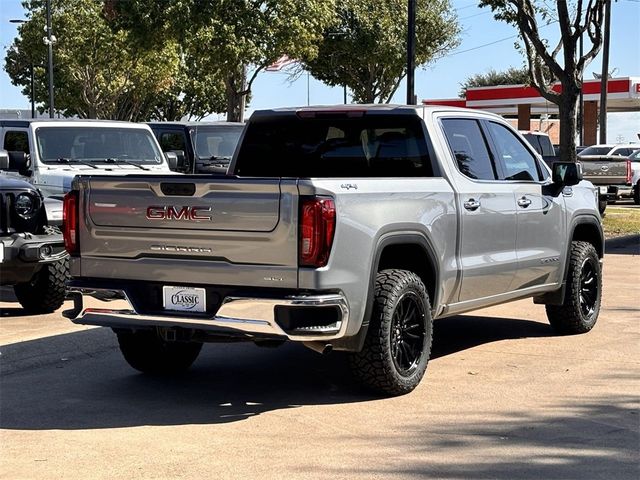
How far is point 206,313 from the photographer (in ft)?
22.2

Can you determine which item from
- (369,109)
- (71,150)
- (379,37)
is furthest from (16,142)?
(379,37)

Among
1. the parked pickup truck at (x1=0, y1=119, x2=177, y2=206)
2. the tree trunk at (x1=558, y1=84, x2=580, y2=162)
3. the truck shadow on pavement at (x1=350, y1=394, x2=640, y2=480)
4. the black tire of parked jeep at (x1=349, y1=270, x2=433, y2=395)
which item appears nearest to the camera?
the truck shadow on pavement at (x1=350, y1=394, x2=640, y2=480)

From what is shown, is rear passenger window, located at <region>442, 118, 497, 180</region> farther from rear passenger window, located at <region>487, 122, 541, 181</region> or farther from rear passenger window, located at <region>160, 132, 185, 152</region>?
rear passenger window, located at <region>160, 132, 185, 152</region>

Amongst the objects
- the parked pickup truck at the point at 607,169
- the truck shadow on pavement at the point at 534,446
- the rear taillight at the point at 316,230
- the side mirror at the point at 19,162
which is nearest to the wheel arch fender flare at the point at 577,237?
the truck shadow on pavement at the point at 534,446

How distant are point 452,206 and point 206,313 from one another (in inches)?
79.5

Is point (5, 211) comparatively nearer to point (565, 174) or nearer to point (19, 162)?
point (19, 162)

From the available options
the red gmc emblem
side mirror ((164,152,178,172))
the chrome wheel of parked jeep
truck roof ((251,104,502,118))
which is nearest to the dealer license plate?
the red gmc emblem

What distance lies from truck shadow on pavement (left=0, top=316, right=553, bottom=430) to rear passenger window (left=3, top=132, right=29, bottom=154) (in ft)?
14.5

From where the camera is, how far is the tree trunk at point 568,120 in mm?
21219

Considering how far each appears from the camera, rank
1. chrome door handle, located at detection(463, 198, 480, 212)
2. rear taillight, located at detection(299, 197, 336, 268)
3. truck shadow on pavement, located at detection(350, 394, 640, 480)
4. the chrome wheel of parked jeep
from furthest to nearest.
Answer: chrome door handle, located at detection(463, 198, 480, 212) → the chrome wheel of parked jeep → rear taillight, located at detection(299, 197, 336, 268) → truck shadow on pavement, located at detection(350, 394, 640, 480)

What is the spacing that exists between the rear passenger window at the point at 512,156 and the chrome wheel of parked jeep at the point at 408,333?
1838 mm

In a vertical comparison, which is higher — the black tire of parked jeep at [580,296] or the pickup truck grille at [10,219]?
the pickup truck grille at [10,219]

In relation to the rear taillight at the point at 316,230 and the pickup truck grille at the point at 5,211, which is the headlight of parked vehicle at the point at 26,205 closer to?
the pickup truck grille at the point at 5,211

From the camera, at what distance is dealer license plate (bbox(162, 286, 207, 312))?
268 inches
